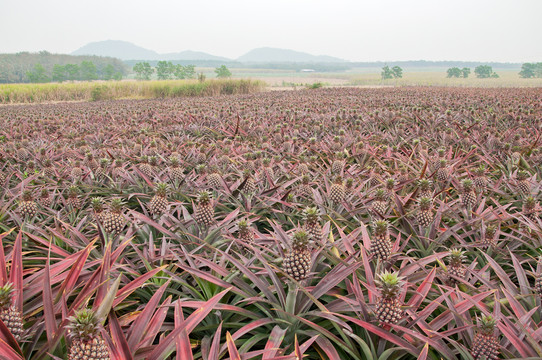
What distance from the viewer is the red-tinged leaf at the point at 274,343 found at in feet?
4.22

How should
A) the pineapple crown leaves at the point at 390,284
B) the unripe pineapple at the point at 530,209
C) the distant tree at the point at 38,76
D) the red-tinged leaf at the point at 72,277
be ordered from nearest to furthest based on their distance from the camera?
the pineapple crown leaves at the point at 390,284
the red-tinged leaf at the point at 72,277
the unripe pineapple at the point at 530,209
the distant tree at the point at 38,76

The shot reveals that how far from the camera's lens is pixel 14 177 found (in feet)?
11.8

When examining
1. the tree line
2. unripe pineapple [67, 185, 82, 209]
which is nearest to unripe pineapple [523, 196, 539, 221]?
unripe pineapple [67, 185, 82, 209]

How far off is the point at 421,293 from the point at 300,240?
0.71m

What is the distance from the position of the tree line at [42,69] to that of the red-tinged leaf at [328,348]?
91.4 meters

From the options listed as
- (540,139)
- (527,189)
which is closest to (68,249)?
(527,189)

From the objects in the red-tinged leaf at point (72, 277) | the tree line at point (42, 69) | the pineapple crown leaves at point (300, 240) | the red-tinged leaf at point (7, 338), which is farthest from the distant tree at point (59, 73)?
the pineapple crown leaves at point (300, 240)

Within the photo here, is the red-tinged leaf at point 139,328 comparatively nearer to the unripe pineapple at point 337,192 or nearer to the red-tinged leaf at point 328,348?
the red-tinged leaf at point 328,348

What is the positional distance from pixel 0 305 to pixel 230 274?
902mm

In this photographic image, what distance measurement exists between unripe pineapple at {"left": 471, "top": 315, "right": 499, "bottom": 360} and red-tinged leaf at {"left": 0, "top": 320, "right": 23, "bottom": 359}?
159cm

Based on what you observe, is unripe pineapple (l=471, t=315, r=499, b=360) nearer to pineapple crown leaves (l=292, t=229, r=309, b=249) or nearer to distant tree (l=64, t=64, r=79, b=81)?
pineapple crown leaves (l=292, t=229, r=309, b=249)

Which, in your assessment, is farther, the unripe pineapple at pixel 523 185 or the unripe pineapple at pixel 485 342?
the unripe pineapple at pixel 523 185

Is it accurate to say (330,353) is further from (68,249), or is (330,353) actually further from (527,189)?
(527,189)

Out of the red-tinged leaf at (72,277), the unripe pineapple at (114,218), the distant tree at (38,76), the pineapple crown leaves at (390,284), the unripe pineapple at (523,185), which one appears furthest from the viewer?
the distant tree at (38,76)
